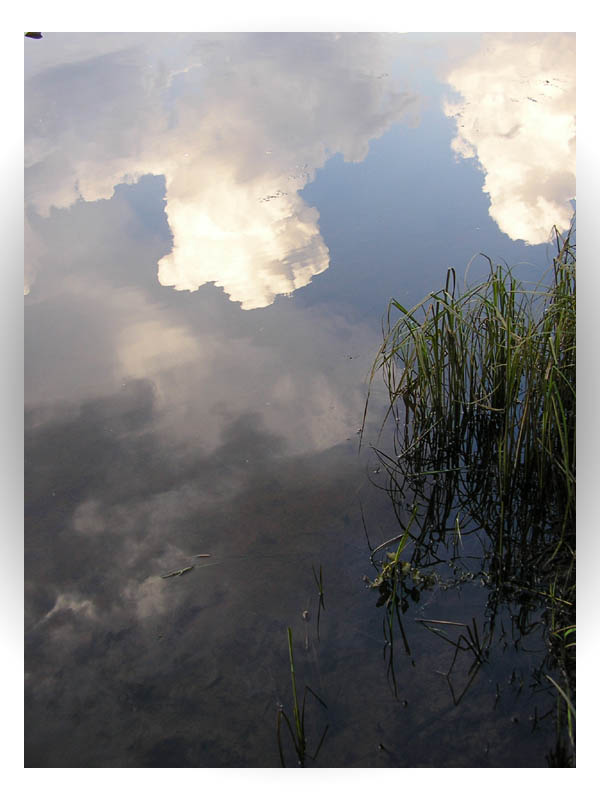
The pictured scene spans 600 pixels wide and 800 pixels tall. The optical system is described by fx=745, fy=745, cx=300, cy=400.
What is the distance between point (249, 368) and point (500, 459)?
152 centimetres

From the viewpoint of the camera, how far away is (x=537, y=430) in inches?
110

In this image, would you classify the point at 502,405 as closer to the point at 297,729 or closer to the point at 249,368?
the point at 249,368

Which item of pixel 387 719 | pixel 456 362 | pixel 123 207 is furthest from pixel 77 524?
pixel 123 207

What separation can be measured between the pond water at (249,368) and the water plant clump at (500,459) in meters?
0.09

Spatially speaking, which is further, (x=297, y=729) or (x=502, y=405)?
(x=502, y=405)

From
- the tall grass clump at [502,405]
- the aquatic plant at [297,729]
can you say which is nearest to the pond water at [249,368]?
the aquatic plant at [297,729]

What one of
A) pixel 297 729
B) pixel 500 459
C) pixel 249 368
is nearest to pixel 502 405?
pixel 500 459

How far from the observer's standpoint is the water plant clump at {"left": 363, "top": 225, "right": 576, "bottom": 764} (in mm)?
2637

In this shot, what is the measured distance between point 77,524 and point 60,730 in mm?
931

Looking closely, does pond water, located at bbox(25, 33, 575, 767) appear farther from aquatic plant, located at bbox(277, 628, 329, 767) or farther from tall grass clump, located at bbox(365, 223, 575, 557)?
tall grass clump, located at bbox(365, 223, 575, 557)

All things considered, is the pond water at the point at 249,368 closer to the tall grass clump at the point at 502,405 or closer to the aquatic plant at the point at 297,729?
the aquatic plant at the point at 297,729

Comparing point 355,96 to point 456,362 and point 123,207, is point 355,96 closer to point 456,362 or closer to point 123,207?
point 123,207

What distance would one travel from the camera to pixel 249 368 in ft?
12.9

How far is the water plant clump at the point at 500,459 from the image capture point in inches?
104
